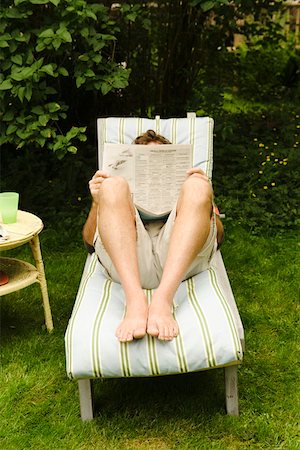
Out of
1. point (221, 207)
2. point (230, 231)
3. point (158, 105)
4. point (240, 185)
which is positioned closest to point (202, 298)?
point (230, 231)

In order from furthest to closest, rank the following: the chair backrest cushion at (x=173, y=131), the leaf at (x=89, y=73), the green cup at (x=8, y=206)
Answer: the leaf at (x=89, y=73)
the chair backrest cushion at (x=173, y=131)
the green cup at (x=8, y=206)

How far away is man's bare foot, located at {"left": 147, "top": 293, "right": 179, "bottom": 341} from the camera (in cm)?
235

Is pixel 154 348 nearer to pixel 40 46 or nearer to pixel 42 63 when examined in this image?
pixel 40 46

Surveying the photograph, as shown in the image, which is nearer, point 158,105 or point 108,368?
point 108,368

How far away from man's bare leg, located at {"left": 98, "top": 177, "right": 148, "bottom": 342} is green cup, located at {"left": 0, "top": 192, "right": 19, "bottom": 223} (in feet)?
1.67

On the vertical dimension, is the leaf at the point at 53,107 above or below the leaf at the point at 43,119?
above

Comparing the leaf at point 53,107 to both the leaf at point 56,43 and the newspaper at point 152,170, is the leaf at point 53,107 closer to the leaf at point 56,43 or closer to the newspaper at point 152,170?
the leaf at point 56,43

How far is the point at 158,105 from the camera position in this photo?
218 inches

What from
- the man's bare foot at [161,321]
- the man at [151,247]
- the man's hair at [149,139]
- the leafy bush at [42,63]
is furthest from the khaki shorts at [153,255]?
the leafy bush at [42,63]

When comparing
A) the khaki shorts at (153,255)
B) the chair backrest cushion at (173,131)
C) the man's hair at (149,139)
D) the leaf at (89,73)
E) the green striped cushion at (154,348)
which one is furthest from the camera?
the leaf at (89,73)

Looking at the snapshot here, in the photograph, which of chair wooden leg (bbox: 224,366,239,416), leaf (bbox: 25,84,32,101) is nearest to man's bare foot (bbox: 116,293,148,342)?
chair wooden leg (bbox: 224,366,239,416)

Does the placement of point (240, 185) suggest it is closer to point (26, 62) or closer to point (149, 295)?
point (26, 62)

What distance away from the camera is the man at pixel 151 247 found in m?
2.44

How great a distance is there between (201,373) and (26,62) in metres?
2.00
